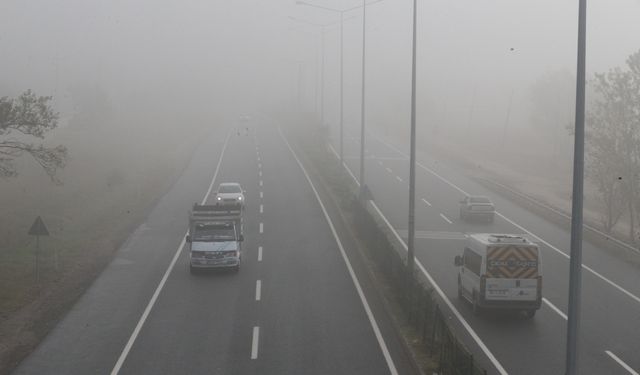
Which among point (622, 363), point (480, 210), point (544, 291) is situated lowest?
point (544, 291)

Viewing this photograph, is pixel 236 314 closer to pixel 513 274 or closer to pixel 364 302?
pixel 364 302

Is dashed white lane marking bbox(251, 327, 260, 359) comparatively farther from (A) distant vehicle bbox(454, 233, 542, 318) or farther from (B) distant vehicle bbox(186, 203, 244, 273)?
(B) distant vehicle bbox(186, 203, 244, 273)

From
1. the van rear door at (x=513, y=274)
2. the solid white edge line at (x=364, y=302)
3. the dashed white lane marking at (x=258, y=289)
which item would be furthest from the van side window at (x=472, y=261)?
the dashed white lane marking at (x=258, y=289)

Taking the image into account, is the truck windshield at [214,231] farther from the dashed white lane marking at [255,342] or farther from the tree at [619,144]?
the tree at [619,144]

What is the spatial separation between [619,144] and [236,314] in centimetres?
2504

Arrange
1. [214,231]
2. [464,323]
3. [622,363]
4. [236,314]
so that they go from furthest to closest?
[214,231], [236,314], [464,323], [622,363]

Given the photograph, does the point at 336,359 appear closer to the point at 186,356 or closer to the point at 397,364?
the point at 397,364

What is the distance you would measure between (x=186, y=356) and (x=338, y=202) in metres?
25.1

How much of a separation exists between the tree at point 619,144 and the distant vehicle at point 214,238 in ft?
66.2

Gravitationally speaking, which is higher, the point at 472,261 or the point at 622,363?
the point at 472,261

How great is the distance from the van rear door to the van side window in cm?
53

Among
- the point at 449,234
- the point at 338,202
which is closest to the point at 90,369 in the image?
the point at 449,234

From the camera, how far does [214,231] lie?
91.6 ft

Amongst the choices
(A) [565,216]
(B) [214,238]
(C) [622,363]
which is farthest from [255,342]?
(A) [565,216]
